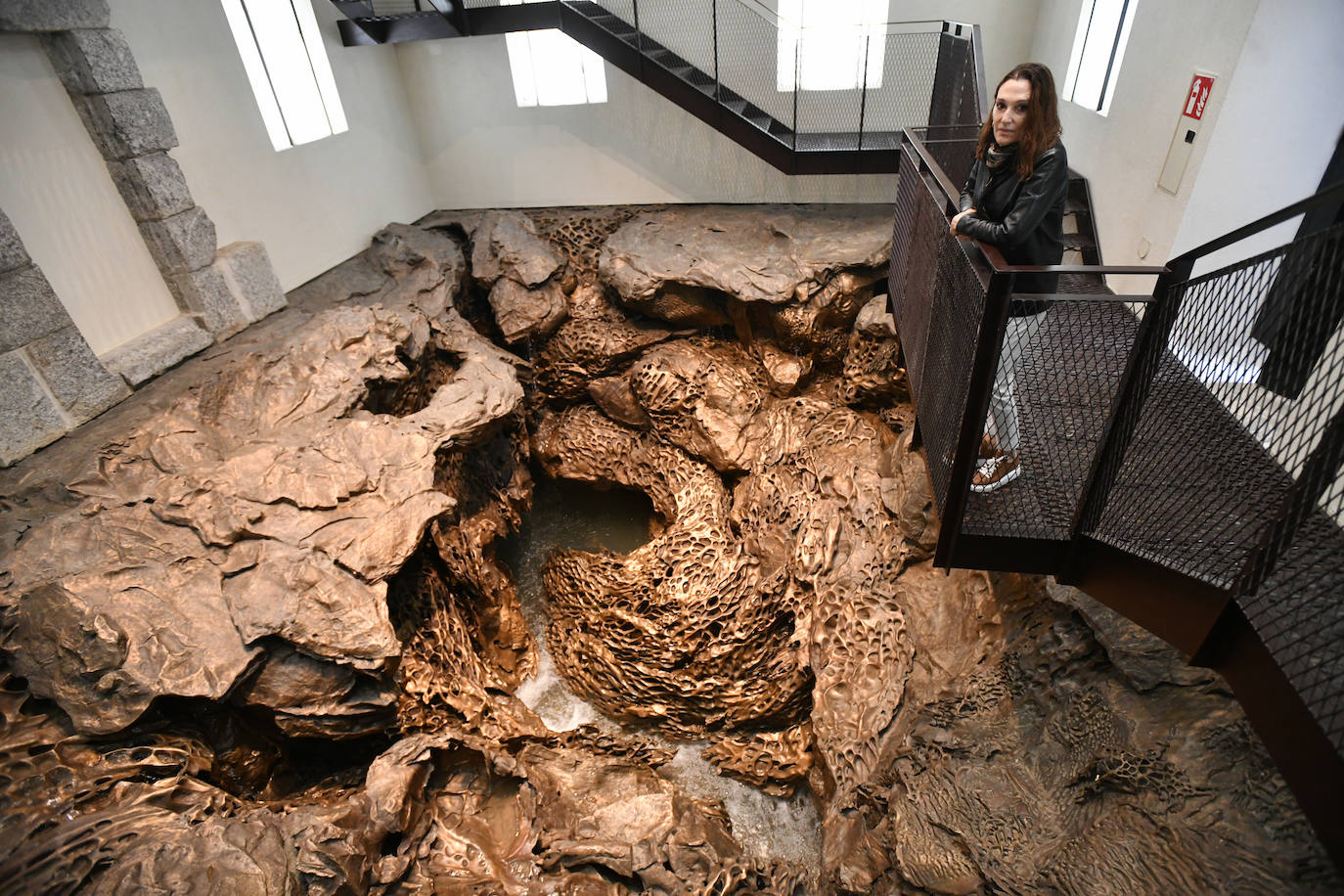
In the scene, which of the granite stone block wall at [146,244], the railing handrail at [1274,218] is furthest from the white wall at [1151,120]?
the granite stone block wall at [146,244]

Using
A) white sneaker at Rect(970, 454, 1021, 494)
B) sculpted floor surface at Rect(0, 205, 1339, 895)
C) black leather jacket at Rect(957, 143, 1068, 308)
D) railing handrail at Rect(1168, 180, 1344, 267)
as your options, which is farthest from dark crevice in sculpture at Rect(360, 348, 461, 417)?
railing handrail at Rect(1168, 180, 1344, 267)

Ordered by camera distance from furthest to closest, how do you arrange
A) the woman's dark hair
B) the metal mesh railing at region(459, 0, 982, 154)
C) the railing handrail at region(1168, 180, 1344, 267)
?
1. the metal mesh railing at region(459, 0, 982, 154)
2. the woman's dark hair
3. the railing handrail at region(1168, 180, 1344, 267)

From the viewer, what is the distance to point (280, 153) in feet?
20.6

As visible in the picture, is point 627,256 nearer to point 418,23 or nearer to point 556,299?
point 556,299

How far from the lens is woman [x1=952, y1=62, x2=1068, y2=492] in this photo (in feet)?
9.03

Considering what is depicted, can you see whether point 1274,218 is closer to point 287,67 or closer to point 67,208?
point 67,208

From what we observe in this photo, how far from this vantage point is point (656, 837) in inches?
154

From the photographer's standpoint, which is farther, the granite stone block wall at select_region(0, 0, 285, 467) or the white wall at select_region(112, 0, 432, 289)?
the white wall at select_region(112, 0, 432, 289)

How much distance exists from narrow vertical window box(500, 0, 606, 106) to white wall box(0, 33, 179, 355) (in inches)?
162

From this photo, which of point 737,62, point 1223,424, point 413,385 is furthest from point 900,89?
point 413,385

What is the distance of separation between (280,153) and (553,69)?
2950 mm

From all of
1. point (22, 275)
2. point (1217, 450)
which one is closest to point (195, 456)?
point (22, 275)

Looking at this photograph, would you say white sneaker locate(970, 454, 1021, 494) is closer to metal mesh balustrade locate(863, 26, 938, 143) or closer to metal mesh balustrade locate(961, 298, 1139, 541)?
metal mesh balustrade locate(961, 298, 1139, 541)

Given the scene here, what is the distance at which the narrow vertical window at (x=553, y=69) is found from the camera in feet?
24.5
